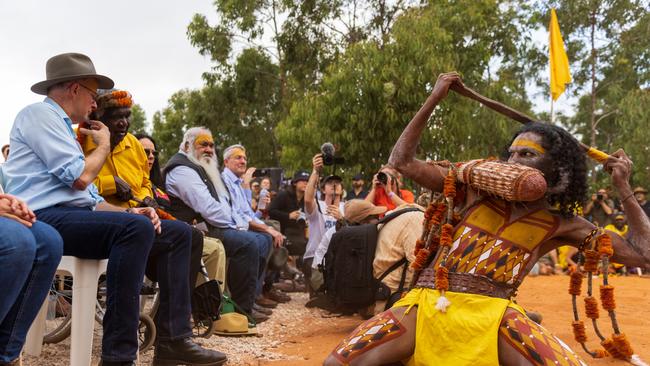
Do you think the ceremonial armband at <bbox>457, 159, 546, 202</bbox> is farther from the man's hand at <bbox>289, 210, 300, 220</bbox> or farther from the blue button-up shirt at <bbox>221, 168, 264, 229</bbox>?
the man's hand at <bbox>289, 210, 300, 220</bbox>

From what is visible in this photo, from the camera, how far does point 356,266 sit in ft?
21.6

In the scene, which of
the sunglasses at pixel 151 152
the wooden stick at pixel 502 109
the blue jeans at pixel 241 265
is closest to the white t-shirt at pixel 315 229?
the blue jeans at pixel 241 265

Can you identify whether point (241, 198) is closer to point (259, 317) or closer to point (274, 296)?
point (259, 317)

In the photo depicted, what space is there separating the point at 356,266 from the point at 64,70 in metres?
3.61

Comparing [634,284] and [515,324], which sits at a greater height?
[515,324]

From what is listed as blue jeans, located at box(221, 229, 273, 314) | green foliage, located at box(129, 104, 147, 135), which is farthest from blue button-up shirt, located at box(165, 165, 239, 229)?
green foliage, located at box(129, 104, 147, 135)

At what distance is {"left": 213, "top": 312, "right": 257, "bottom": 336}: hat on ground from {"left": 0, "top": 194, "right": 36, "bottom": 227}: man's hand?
3.17m

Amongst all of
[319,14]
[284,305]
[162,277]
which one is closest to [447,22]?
[319,14]

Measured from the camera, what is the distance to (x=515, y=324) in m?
2.85

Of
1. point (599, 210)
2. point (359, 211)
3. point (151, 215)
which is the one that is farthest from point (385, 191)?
point (599, 210)

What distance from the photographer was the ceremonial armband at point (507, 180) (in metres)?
2.87

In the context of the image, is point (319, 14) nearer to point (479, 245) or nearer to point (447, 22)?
point (447, 22)

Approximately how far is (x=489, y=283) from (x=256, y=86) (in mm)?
24251

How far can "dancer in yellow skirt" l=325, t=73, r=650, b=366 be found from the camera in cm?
285
